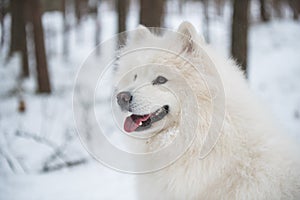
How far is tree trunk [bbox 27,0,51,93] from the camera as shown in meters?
10.4

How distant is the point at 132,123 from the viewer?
2713 mm

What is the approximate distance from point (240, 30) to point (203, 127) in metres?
3.70

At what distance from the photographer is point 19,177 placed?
434 centimetres

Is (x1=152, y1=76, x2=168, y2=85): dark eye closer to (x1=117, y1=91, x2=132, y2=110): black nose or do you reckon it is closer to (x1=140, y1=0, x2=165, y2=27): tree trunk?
(x1=117, y1=91, x2=132, y2=110): black nose

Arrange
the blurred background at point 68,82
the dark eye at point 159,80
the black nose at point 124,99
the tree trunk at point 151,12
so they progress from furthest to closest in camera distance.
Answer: the tree trunk at point 151,12, the blurred background at point 68,82, the dark eye at point 159,80, the black nose at point 124,99

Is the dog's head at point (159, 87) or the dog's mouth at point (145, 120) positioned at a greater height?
the dog's head at point (159, 87)

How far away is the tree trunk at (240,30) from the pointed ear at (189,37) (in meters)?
3.08

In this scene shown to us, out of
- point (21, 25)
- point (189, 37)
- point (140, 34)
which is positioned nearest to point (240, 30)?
point (140, 34)

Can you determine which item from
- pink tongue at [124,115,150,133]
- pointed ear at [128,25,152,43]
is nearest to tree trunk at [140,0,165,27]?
pointed ear at [128,25,152,43]

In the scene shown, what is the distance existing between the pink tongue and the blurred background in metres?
1.08

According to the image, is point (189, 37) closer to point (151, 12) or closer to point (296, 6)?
point (151, 12)

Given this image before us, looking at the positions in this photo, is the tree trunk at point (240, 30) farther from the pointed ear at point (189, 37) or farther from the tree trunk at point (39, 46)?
the tree trunk at point (39, 46)

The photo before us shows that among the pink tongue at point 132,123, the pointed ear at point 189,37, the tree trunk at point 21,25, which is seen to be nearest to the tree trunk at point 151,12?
the pointed ear at point 189,37

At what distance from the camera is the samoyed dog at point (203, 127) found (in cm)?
241
